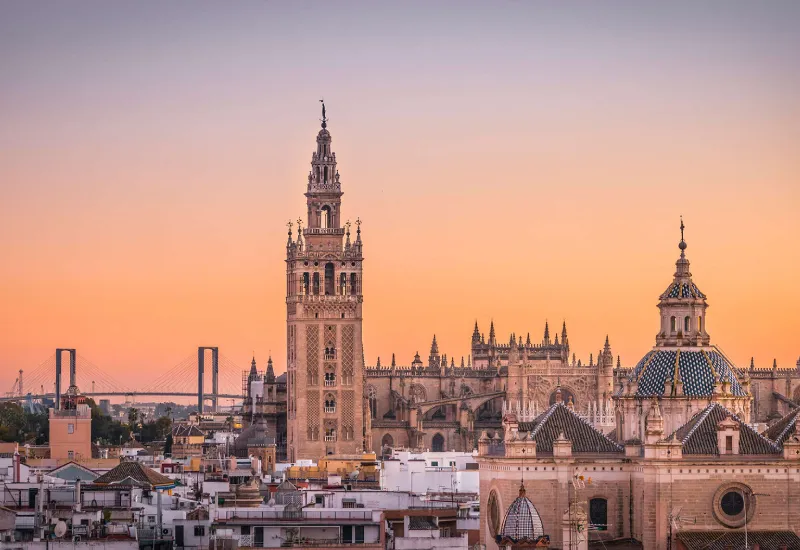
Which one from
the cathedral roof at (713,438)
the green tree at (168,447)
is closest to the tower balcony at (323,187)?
the green tree at (168,447)

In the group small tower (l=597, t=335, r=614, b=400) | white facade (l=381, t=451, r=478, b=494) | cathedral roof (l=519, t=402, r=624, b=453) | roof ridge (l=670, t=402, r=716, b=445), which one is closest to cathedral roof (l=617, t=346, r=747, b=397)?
roof ridge (l=670, t=402, r=716, b=445)

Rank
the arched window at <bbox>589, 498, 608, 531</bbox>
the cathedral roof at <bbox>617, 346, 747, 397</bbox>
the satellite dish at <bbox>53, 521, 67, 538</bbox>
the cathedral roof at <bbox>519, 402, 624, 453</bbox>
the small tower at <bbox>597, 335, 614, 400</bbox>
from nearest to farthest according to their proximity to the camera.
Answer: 1. the satellite dish at <bbox>53, 521, 67, 538</bbox>
2. the arched window at <bbox>589, 498, 608, 531</bbox>
3. the cathedral roof at <bbox>519, 402, 624, 453</bbox>
4. the cathedral roof at <bbox>617, 346, 747, 397</bbox>
5. the small tower at <bbox>597, 335, 614, 400</bbox>

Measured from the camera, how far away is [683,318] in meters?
90.2

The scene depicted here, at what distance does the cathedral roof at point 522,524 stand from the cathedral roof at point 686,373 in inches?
409

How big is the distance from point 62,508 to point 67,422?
67.6 m

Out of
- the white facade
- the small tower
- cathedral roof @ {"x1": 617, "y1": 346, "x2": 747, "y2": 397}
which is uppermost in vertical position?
the small tower

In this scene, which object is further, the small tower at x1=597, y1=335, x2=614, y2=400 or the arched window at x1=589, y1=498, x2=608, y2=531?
the small tower at x1=597, y1=335, x2=614, y2=400

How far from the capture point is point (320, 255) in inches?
5965

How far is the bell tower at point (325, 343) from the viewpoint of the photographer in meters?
150

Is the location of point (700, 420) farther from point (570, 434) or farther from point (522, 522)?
point (522, 522)

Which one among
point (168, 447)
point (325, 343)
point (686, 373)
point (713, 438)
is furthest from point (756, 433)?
point (168, 447)

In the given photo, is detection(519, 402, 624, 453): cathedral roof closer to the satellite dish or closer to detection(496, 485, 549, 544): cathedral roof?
detection(496, 485, 549, 544): cathedral roof

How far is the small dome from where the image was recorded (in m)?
79.5

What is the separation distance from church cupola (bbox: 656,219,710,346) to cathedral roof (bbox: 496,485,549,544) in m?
12.1
